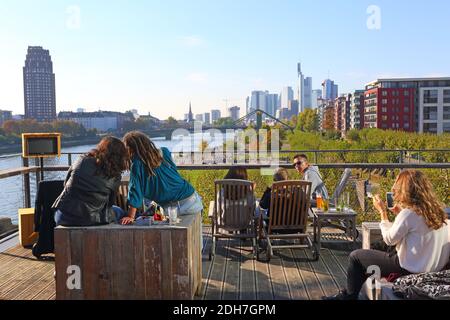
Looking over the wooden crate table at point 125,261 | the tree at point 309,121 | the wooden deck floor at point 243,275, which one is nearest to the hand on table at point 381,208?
Result: the wooden deck floor at point 243,275

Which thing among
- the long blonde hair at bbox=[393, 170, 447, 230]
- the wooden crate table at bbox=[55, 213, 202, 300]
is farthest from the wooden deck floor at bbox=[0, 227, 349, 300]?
the long blonde hair at bbox=[393, 170, 447, 230]

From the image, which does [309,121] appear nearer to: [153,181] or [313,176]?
[313,176]

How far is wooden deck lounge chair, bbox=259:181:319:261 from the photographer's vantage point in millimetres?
5469

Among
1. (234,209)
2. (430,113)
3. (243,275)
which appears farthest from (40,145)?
(430,113)

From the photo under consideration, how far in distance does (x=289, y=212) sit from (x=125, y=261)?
2.39 meters

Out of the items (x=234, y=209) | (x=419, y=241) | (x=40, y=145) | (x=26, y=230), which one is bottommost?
(x=26, y=230)

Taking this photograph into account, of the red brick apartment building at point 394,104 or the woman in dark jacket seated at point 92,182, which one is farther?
the red brick apartment building at point 394,104

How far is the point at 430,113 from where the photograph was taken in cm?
8594

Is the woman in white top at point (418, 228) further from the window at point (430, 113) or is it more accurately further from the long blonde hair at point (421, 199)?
the window at point (430, 113)

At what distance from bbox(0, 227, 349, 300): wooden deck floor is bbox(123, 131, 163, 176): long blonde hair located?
121cm

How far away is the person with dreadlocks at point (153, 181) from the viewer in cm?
404

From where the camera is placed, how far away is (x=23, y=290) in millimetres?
4473

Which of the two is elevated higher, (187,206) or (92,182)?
(92,182)

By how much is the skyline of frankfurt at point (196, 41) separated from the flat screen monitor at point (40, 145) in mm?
1610
